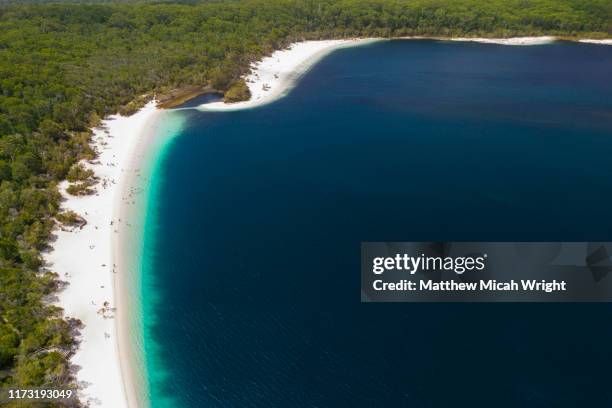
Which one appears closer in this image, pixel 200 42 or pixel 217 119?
pixel 217 119

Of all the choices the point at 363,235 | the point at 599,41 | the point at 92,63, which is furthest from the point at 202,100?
the point at 599,41

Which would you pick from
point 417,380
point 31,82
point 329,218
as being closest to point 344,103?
point 329,218

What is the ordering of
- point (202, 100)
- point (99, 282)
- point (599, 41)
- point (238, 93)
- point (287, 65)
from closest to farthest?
point (99, 282) < point (238, 93) < point (202, 100) < point (287, 65) < point (599, 41)

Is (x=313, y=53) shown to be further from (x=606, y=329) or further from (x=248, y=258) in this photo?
(x=606, y=329)

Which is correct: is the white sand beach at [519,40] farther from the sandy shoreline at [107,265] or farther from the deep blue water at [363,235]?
the sandy shoreline at [107,265]

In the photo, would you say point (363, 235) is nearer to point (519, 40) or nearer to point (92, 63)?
point (92, 63)

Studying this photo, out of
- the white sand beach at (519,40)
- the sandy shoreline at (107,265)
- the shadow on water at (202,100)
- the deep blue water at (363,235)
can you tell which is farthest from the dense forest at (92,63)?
the deep blue water at (363,235)
